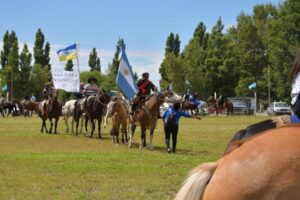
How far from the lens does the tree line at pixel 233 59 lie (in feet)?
244

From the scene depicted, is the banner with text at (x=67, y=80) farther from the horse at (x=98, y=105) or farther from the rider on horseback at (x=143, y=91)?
the rider on horseback at (x=143, y=91)

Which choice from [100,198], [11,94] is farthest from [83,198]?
[11,94]

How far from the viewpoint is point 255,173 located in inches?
135

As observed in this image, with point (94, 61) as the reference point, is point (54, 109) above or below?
below

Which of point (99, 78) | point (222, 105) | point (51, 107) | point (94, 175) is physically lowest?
point (94, 175)

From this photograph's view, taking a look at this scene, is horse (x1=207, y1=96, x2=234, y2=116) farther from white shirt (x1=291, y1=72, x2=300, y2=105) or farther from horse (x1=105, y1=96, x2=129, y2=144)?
white shirt (x1=291, y1=72, x2=300, y2=105)

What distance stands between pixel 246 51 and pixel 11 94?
40.7 metres

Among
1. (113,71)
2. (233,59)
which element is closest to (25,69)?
(113,71)

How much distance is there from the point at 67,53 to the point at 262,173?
35595 millimetres

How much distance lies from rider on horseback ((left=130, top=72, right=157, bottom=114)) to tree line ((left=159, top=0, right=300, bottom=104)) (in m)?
47.7

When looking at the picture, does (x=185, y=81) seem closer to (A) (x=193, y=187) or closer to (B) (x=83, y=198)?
(B) (x=83, y=198)

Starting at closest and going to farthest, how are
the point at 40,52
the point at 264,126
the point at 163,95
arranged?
the point at 264,126
the point at 163,95
the point at 40,52

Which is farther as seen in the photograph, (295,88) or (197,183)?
(295,88)

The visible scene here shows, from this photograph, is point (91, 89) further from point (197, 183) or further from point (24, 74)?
point (24, 74)
